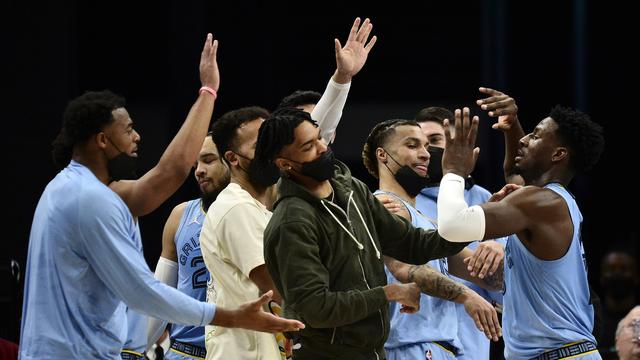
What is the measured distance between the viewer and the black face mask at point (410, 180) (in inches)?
192

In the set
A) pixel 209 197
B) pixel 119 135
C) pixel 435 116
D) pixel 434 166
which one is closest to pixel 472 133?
pixel 119 135

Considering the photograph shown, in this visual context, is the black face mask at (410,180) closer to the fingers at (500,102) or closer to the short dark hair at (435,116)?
the fingers at (500,102)

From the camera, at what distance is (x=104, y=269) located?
11.0ft

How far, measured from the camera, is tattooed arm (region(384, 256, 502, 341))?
154 inches

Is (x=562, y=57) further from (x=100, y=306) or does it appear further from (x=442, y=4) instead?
(x=100, y=306)

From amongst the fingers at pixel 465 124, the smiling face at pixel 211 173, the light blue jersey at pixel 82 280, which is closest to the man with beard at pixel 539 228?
the fingers at pixel 465 124

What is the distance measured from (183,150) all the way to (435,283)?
121 cm

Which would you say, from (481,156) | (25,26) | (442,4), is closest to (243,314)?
(25,26)

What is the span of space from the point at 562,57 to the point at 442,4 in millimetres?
989

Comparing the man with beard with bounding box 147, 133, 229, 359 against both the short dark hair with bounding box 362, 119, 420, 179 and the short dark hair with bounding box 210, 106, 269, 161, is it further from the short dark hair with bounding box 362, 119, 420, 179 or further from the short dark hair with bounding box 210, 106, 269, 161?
the short dark hair with bounding box 362, 119, 420, 179

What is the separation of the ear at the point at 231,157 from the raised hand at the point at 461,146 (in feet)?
2.83

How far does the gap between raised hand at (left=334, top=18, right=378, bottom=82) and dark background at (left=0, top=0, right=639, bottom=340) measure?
296 cm

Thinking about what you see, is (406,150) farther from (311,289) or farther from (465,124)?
(311,289)

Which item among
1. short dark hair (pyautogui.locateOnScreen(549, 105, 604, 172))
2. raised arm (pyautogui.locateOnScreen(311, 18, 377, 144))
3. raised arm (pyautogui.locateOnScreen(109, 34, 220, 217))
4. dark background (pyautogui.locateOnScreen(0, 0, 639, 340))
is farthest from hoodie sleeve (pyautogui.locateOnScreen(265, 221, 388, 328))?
dark background (pyautogui.locateOnScreen(0, 0, 639, 340))
